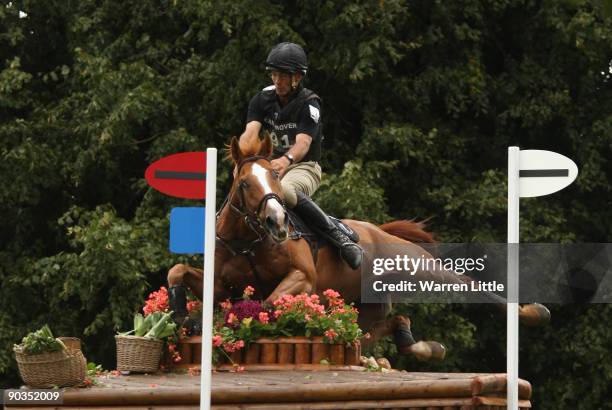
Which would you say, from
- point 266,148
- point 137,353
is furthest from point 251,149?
point 137,353

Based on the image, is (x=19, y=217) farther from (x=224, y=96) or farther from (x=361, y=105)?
(x=361, y=105)

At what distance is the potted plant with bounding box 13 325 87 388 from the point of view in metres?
8.35

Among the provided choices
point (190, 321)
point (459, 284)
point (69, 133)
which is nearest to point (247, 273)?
point (190, 321)

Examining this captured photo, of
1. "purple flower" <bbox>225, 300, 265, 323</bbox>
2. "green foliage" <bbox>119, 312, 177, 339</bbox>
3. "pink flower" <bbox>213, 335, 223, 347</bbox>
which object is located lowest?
"pink flower" <bbox>213, 335, 223, 347</bbox>

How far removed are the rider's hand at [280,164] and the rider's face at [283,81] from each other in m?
0.63

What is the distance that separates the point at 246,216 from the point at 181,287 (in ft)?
2.43

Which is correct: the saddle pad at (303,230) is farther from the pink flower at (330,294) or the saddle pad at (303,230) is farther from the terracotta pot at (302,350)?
the terracotta pot at (302,350)

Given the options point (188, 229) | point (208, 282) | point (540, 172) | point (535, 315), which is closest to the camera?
point (208, 282)

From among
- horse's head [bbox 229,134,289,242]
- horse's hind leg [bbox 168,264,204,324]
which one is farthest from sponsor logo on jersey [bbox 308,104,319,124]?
horse's hind leg [bbox 168,264,204,324]

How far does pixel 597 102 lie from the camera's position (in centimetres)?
1977

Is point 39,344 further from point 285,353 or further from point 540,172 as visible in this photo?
point 540,172

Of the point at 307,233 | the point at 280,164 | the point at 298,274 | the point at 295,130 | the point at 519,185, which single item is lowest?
the point at 298,274

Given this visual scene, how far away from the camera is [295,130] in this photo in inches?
418

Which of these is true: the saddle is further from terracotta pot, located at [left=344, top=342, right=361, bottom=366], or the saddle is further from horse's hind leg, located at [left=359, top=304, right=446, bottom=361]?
horse's hind leg, located at [left=359, top=304, right=446, bottom=361]
